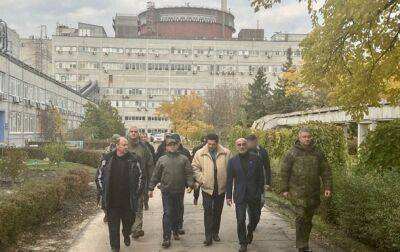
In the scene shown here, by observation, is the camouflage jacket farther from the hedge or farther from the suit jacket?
the hedge

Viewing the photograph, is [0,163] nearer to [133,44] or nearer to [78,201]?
[78,201]

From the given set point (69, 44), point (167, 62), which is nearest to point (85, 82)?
point (69, 44)

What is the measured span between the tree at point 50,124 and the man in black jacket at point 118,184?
41.6 metres

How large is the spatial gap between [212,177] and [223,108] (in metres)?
52.3

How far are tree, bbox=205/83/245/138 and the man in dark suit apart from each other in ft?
153

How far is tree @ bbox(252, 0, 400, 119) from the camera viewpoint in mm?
9188

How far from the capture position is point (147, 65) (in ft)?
323

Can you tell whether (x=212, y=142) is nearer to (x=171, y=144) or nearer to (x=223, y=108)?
(x=171, y=144)

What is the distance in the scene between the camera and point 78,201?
1493 cm

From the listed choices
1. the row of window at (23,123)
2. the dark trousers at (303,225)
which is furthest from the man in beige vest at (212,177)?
the row of window at (23,123)

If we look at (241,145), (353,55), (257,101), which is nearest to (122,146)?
(241,145)

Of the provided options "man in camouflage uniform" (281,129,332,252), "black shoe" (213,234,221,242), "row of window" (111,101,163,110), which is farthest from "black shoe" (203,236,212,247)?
"row of window" (111,101,163,110)

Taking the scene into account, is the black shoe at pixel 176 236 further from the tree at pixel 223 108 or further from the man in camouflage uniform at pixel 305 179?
the tree at pixel 223 108

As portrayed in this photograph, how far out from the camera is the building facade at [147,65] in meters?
97.9
